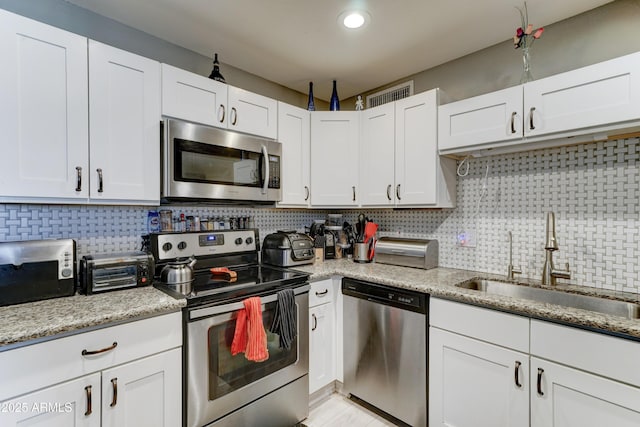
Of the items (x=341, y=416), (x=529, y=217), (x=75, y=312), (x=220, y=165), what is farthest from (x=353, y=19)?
(x=341, y=416)

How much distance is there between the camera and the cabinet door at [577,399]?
1159mm

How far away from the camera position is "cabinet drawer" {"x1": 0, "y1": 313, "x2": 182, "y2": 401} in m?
1.04

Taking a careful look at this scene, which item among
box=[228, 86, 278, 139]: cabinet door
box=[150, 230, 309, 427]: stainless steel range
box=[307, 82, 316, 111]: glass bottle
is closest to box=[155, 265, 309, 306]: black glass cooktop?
box=[150, 230, 309, 427]: stainless steel range

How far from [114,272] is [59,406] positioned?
603 mm

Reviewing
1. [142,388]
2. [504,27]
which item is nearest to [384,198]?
[504,27]

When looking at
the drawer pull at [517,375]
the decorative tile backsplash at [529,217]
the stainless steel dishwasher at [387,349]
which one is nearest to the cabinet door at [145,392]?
the decorative tile backsplash at [529,217]

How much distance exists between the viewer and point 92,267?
148 centimetres

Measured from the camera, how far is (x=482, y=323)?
1534 mm

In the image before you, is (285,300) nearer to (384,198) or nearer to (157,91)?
(384,198)

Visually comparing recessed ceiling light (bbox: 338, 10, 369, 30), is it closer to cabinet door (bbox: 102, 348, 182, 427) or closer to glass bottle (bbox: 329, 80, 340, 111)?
glass bottle (bbox: 329, 80, 340, 111)

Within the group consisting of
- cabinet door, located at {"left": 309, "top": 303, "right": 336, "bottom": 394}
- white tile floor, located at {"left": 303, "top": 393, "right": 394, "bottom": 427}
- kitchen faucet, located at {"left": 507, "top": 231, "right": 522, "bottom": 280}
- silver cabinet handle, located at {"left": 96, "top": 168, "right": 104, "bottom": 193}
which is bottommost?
white tile floor, located at {"left": 303, "top": 393, "right": 394, "bottom": 427}

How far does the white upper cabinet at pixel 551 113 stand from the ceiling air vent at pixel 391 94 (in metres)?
0.61

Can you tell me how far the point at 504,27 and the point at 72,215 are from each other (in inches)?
Answer: 110

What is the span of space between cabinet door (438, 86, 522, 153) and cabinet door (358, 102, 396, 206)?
0.41 metres
